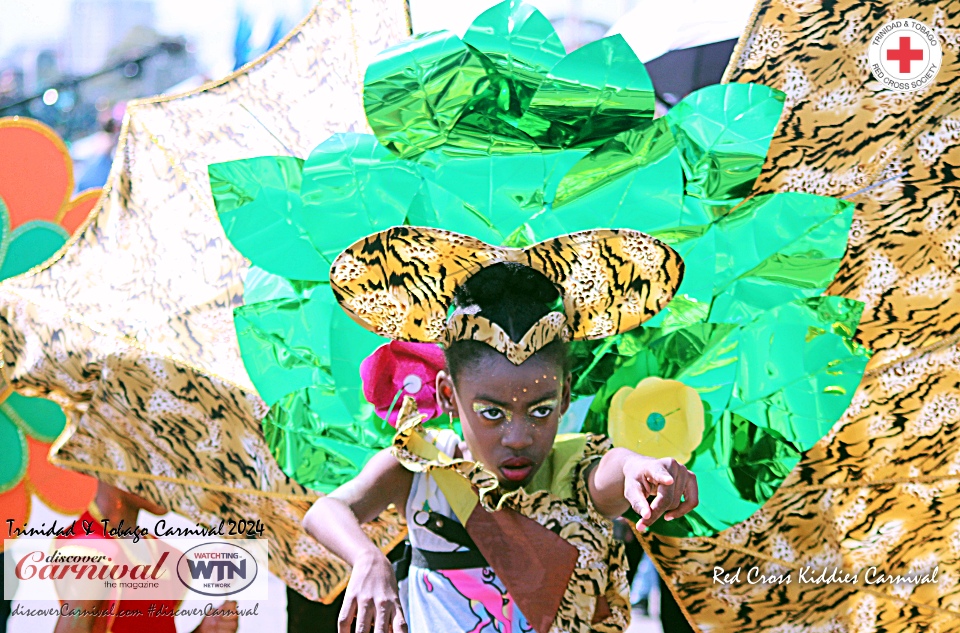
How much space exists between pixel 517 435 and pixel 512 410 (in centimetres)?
3

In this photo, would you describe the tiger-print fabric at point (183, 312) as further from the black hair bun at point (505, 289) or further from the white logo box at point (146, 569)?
the black hair bun at point (505, 289)

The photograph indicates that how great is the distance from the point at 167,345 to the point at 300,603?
26.5 inches

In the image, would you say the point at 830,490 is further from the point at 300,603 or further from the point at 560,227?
the point at 300,603

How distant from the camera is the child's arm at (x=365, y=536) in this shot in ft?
3.19

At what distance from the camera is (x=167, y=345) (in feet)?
4.99

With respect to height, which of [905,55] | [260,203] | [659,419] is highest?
[905,55]

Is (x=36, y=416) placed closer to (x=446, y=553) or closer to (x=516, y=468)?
(x=446, y=553)

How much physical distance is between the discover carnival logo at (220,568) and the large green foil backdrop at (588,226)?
309mm

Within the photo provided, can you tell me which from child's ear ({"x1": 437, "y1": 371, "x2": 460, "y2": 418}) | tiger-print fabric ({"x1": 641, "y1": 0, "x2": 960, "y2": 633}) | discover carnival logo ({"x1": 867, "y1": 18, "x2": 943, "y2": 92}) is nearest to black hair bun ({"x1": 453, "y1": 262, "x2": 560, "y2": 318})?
child's ear ({"x1": 437, "y1": 371, "x2": 460, "y2": 418})

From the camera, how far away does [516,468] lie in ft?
3.73

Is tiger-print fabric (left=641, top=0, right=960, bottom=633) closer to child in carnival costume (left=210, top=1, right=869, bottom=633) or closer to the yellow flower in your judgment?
child in carnival costume (left=210, top=1, right=869, bottom=633)

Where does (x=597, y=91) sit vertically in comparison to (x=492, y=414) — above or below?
above

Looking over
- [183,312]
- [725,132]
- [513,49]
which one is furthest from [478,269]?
[183,312]

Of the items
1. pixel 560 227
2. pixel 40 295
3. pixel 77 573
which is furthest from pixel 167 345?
pixel 560 227
